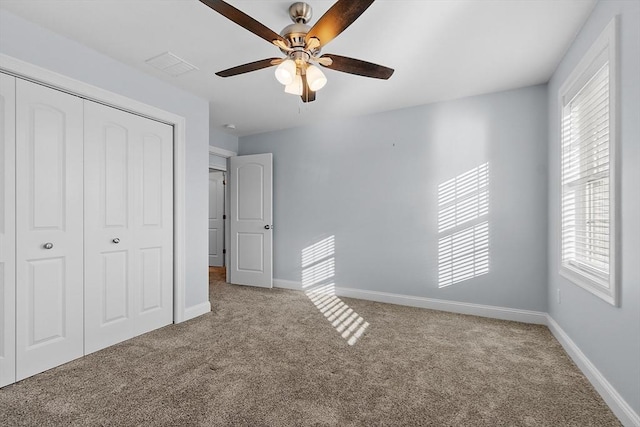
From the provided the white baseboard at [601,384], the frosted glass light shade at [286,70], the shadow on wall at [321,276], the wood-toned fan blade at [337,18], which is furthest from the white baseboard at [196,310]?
the white baseboard at [601,384]

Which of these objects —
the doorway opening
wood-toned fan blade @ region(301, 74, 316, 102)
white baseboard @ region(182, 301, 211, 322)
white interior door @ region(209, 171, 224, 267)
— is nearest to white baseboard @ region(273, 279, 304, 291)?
white baseboard @ region(182, 301, 211, 322)

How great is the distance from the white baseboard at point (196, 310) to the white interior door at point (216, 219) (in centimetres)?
324

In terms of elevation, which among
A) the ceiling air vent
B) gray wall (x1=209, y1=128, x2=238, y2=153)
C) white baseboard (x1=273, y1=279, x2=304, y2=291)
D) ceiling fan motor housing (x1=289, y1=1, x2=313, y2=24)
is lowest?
white baseboard (x1=273, y1=279, x2=304, y2=291)

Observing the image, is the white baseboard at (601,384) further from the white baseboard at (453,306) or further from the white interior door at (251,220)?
the white interior door at (251,220)

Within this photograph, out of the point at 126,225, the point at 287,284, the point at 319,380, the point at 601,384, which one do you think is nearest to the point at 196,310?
the point at 126,225

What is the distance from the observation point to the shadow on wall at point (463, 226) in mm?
3432

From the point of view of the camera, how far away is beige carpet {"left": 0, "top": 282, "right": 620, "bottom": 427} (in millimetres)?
1735

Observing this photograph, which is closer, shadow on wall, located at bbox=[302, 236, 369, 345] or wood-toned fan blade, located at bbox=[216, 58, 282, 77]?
wood-toned fan blade, located at bbox=[216, 58, 282, 77]

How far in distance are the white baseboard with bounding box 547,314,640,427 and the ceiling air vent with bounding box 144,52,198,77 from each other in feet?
12.4

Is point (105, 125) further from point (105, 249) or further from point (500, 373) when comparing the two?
point (500, 373)

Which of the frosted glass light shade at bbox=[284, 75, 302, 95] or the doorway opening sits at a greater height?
the frosted glass light shade at bbox=[284, 75, 302, 95]

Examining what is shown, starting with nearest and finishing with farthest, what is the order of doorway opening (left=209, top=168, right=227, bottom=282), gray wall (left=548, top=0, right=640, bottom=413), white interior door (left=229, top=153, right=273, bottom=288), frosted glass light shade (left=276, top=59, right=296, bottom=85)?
gray wall (left=548, top=0, right=640, bottom=413) → frosted glass light shade (left=276, top=59, right=296, bottom=85) → white interior door (left=229, top=153, right=273, bottom=288) → doorway opening (left=209, top=168, right=227, bottom=282)

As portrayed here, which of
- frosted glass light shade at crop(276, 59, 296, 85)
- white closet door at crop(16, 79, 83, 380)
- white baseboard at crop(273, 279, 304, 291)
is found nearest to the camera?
frosted glass light shade at crop(276, 59, 296, 85)

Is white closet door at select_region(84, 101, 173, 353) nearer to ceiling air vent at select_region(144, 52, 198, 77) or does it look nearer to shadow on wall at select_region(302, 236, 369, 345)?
A: ceiling air vent at select_region(144, 52, 198, 77)
